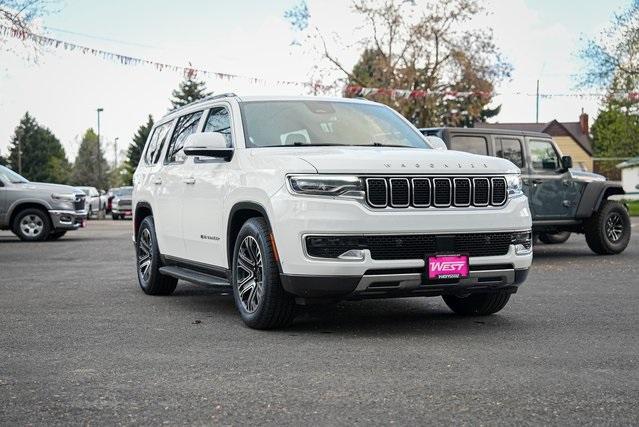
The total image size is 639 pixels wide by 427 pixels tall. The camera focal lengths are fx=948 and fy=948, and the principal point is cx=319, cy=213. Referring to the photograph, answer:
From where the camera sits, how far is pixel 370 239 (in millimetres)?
6629

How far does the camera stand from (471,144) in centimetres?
1414

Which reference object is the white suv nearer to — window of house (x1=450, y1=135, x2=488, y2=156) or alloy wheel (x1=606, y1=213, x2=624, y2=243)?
window of house (x1=450, y1=135, x2=488, y2=156)

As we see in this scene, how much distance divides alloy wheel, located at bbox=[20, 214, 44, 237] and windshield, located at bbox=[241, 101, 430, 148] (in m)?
13.8

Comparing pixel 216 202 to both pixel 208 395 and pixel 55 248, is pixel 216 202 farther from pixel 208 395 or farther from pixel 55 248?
pixel 55 248

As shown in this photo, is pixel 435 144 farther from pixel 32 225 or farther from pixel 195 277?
pixel 32 225

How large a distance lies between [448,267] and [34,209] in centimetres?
1578

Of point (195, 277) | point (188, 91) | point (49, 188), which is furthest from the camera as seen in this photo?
point (188, 91)

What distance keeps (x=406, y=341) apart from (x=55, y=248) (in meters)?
12.8

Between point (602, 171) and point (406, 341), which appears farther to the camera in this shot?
point (602, 171)

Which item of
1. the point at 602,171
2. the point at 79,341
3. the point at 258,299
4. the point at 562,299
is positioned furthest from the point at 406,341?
the point at 602,171

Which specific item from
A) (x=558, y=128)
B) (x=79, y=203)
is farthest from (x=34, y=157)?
(x=79, y=203)

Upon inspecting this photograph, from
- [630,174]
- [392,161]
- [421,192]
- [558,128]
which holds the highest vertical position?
[558,128]

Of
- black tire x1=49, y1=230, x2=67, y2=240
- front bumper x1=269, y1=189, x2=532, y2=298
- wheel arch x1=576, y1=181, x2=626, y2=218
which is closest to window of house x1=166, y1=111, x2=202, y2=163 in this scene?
front bumper x1=269, y1=189, x2=532, y2=298

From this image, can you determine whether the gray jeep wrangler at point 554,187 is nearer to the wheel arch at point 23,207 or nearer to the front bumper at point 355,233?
the front bumper at point 355,233
